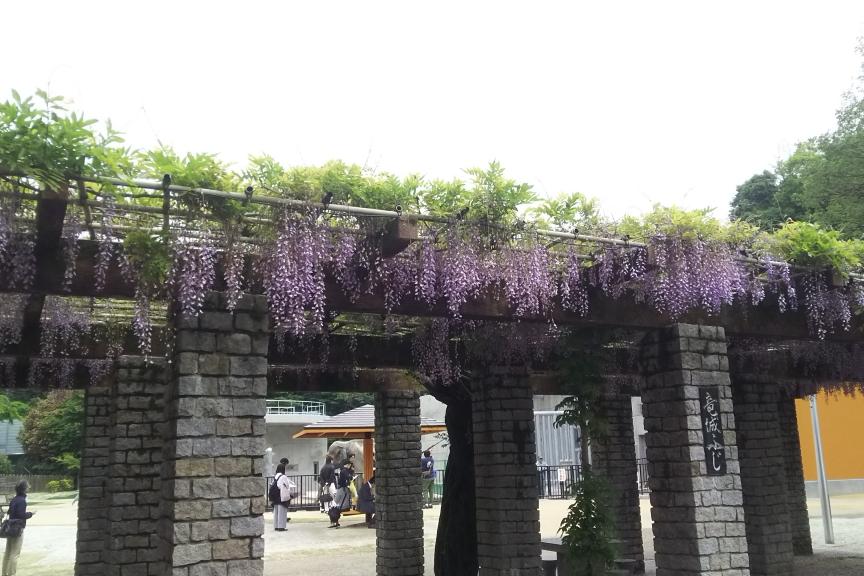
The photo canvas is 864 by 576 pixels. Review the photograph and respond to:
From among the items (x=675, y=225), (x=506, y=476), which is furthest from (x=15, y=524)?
(x=675, y=225)

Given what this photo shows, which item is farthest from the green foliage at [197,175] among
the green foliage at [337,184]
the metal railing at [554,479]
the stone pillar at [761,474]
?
the metal railing at [554,479]

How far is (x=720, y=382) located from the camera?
6.24m

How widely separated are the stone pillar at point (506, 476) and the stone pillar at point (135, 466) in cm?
298

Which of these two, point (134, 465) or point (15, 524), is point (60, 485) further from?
point (134, 465)

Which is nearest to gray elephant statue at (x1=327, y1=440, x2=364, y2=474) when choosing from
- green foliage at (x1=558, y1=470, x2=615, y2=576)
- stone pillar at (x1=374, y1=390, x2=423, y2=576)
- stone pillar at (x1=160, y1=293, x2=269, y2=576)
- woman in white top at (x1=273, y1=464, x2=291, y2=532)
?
woman in white top at (x1=273, y1=464, x2=291, y2=532)

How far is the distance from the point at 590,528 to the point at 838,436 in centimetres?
1696

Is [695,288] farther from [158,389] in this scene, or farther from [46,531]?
[46,531]

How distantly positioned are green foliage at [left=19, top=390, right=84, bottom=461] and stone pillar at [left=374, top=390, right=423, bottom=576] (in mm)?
29108

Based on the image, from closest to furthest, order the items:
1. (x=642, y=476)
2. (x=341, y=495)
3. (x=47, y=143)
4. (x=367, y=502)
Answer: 1. (x=47, y=143)
2. (x=341, y=495)
3. (x=367, y=502)
4. (x=642, y=476)

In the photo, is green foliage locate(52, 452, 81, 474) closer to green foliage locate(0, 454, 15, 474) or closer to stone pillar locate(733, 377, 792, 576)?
green foliage locate(0, 454, 15, 474)

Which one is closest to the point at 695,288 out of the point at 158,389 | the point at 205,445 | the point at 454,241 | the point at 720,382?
the point at 720,382

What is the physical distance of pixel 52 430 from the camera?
1394 inches

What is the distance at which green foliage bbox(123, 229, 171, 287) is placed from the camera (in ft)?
14.9

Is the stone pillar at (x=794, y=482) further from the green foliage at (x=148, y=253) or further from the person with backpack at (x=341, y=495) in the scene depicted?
the green foliage at (x=148, y=253)
